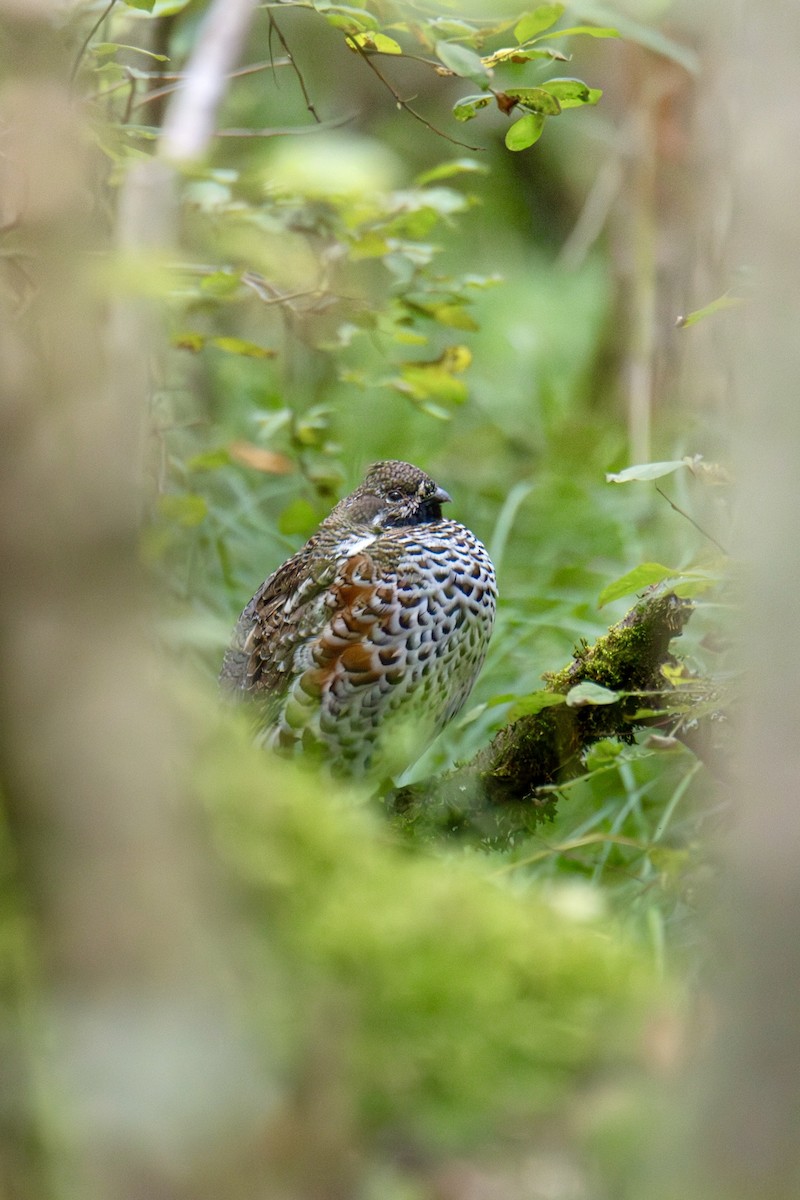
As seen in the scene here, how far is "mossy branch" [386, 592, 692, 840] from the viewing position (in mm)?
2305

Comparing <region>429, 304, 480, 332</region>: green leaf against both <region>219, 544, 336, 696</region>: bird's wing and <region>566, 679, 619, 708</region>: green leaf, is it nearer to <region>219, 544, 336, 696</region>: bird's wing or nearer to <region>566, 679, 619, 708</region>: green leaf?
<region>219, 544, 336, 696</region>: bird's wing

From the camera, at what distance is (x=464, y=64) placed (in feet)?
6.23

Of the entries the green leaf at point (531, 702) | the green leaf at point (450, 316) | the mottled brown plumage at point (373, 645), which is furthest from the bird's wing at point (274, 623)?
the green leaf at point (531, 702)

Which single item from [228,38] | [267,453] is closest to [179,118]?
[228,38]

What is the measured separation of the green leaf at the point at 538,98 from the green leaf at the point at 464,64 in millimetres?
49

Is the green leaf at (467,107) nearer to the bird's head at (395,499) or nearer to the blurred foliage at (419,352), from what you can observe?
the blurred foliage at (419,352)

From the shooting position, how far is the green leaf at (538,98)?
6.33 feet

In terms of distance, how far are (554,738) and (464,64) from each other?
123 centimetres

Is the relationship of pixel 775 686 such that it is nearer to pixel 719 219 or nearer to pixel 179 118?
pixel 179 118

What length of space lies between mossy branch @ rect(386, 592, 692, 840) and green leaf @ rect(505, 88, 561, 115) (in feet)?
2.65

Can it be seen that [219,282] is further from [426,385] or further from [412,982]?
[412,982]

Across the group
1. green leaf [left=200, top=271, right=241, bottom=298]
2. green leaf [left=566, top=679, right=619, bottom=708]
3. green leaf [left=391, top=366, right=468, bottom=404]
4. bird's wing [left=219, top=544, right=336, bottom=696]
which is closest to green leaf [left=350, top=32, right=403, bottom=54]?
green leaf [left=200, top=271, right=241, bottom=298]

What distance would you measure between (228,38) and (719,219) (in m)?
1.70

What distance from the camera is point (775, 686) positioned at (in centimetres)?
94
